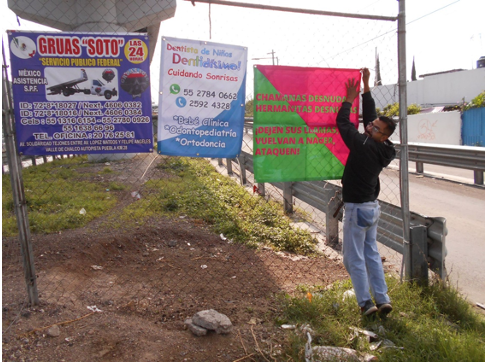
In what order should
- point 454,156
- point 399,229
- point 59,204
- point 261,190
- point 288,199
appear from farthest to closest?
1. point 454,156
2. point 261,190
3. point 59,204
4. point 288,199
5. point 399,229

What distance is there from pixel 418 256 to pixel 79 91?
3545 millimetres

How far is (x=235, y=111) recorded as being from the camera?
11.4ft

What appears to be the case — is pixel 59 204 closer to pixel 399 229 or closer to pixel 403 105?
pixel 399 229

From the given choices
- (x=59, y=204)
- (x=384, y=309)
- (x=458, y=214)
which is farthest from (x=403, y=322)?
(x=59, y=204)

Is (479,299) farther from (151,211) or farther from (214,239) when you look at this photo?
(151,211)

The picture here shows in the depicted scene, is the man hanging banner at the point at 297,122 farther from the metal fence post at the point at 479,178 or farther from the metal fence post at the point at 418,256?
the metal fence post at the point at 479,178

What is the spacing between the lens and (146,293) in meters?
3.86

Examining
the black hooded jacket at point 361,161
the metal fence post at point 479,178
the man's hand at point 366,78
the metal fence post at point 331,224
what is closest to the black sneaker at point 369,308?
the black hooded jacket at point 361,161

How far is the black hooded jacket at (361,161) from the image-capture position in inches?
133

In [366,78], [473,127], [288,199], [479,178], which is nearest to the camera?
[366,78]

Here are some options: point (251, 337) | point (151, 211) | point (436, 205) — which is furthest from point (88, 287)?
point (436, 205)

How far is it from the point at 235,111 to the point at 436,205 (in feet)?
21.9

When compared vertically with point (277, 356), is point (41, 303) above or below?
above

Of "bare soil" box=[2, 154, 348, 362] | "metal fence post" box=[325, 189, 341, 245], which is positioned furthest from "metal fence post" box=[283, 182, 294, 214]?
"bare soil" box=[2, 154, 348, 362]
